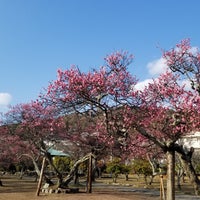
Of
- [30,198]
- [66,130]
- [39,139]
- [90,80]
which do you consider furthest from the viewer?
[66,130]

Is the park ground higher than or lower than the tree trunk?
lower

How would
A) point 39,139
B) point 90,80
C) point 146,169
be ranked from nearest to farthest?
1. point 90,80
2. point 39,139
3. point 146,169

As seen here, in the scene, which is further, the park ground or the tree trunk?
the park ground

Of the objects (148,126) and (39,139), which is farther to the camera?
(39,139)

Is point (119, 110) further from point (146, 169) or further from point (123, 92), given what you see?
point (146, 169)

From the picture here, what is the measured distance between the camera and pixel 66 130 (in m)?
30.3

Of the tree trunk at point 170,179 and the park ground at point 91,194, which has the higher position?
the tree trunk at point 170,179

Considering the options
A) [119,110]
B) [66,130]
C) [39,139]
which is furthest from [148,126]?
[66,130]

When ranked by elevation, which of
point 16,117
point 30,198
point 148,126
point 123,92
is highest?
point 16,117

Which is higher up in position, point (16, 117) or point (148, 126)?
point (16, 117)

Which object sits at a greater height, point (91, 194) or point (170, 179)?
point (170, 179)

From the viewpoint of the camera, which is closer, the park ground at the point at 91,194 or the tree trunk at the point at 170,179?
the tree trunk at the point at 170,179

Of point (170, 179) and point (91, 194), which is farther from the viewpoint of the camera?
point (91, 194)

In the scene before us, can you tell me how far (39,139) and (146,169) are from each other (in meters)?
18.7
